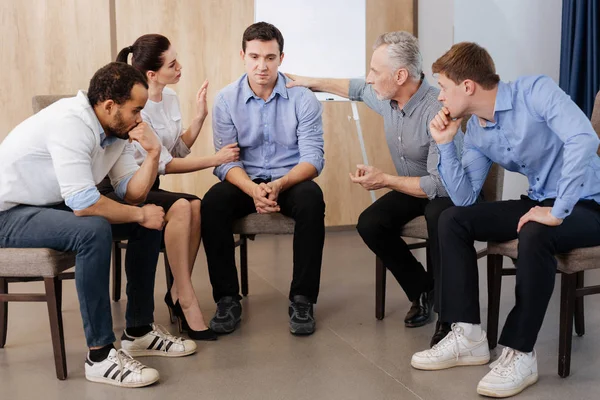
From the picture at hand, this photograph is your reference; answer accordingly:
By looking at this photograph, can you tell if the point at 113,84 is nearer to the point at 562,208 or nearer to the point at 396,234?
the point at 396,234

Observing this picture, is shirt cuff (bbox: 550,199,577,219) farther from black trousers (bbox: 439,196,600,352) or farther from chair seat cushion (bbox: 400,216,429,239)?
chair seat cushion (bbox: 400,216,429,239)

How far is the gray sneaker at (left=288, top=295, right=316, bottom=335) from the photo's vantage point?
9.32 feet

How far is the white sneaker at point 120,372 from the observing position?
7.64 ft

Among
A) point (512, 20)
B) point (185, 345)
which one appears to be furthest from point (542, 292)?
point (512, 20)

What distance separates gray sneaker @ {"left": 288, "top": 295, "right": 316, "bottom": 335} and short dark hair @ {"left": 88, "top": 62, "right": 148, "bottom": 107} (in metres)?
1.05

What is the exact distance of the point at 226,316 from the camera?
2.88 metres

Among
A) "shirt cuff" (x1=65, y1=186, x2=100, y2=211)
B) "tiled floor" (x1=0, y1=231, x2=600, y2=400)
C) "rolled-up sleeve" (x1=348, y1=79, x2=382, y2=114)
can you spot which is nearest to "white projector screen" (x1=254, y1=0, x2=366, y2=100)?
"rolled-up sleeve" (x1=348, y1=79, x2=382, y2=114)

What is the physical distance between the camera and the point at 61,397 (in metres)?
2.26

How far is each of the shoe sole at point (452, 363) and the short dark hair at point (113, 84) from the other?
4.23 ft

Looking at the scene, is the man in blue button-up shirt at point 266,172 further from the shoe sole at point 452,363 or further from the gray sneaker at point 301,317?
the shoe sole at point 452,363

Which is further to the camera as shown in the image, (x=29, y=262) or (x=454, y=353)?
(x=454, y=353)

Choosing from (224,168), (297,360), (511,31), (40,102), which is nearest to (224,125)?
(224,168)

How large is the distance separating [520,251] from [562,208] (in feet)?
0.58

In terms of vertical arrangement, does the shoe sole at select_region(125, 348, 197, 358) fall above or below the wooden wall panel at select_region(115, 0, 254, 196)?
below
